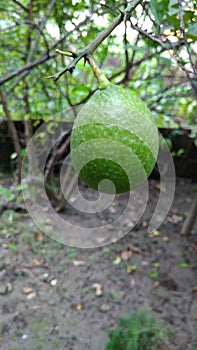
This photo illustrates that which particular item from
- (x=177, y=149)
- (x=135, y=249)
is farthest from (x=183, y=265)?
(x=177, y=149)

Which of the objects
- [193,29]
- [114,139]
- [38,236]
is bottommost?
[38,236]

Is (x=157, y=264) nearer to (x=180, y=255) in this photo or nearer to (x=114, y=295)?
(x=180, y=255)

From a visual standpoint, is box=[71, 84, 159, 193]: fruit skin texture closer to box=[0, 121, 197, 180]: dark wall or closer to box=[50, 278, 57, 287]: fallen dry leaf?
box=[50, 278, 57, 287]: fallen dry leaf

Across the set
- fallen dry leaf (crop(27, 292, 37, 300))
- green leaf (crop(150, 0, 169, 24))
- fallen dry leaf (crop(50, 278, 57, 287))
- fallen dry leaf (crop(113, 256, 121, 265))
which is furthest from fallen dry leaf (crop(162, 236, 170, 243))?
green leaf (crop(150, 0, 169, 24))

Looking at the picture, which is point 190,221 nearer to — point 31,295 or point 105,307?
point 105,307

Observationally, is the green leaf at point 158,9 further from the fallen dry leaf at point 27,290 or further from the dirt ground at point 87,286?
the fallen dry leaf at point 27,290

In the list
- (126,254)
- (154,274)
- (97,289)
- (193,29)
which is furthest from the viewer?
(126,254)

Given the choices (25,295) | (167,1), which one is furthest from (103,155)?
(25,295)
